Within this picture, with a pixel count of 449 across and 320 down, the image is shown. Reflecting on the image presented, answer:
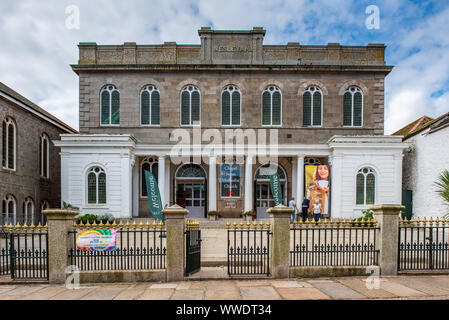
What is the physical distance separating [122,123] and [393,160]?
17675 mm

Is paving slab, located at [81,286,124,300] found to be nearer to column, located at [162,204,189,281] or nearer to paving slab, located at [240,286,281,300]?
column, located at [162,204,189,281]

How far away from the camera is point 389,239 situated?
23.9 ft

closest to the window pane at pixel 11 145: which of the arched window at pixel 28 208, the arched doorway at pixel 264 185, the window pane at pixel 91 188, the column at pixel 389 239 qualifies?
the arched window at pixel 28 208

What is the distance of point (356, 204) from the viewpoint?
54.7ft

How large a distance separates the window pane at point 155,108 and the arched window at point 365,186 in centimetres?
1365

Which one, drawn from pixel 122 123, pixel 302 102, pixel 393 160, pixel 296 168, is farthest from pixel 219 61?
pixel 393 160

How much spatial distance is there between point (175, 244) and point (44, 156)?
1675 cm

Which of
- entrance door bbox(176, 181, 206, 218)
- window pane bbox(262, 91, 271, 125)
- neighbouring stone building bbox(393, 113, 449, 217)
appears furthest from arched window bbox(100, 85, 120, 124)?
neighbouring stone building bbox(393, 113, 449, 217)

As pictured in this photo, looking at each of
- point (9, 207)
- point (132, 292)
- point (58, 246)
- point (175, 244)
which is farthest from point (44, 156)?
point (132, 292)

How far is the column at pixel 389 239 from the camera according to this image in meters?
7.23

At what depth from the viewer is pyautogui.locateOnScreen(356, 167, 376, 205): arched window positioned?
1677 centimetres

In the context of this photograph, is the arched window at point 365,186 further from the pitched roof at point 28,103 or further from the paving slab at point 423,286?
the pitched roof at point 28,103

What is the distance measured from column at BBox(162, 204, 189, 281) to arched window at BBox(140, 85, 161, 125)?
1284 cm
